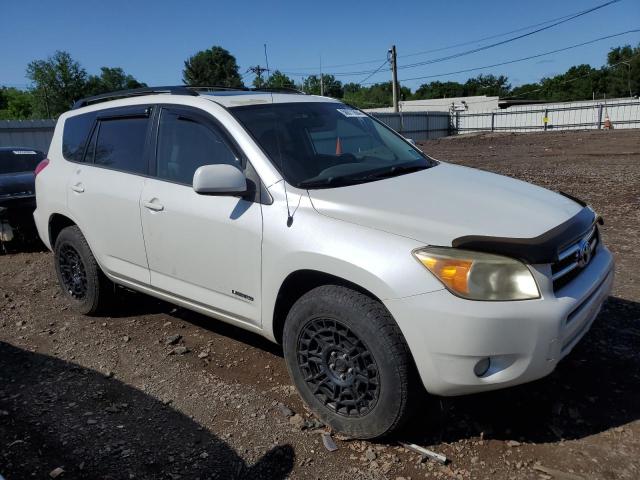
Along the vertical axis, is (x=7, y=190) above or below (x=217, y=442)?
above

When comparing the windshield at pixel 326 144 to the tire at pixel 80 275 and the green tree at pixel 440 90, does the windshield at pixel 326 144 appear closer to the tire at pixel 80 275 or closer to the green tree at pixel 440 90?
the tire at pixel 80 275

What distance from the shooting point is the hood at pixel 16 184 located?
7.36 meters

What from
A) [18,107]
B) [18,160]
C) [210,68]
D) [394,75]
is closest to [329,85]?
[210,68]

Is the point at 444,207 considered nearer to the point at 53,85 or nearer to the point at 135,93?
the point at 135,93

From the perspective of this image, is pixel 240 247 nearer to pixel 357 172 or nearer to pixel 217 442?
pixel 357 172

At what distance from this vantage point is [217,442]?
9.42ft

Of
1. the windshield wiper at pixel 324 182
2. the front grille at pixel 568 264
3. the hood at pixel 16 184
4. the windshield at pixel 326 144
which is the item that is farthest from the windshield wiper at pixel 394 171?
the hood at pixel 16 184

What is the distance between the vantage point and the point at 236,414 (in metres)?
3.13

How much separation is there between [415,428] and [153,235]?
2.14 m

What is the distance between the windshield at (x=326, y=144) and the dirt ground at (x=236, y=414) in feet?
4.57

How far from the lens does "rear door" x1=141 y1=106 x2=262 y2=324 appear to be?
309 centimetres

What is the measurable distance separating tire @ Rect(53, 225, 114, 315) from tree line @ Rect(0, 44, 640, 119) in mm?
57067

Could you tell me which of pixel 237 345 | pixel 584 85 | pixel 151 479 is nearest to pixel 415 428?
pixel 151 479

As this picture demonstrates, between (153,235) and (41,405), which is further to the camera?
(153,235)
